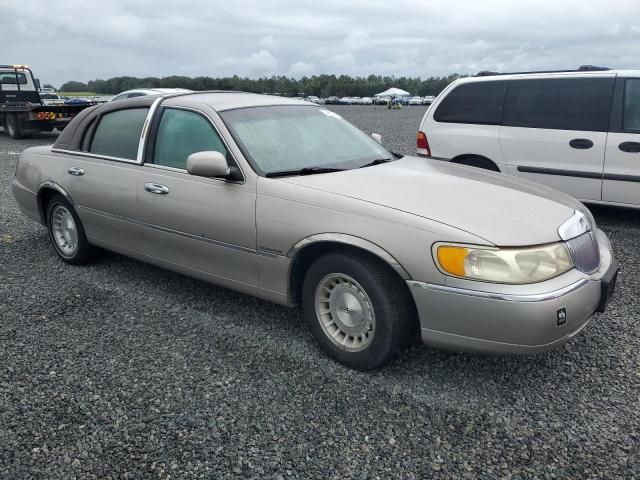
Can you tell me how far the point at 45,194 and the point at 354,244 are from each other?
3436 mm

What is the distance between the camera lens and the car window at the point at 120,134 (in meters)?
4.32

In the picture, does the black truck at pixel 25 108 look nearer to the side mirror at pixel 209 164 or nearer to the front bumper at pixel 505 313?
the side mirror at pixel 209 164

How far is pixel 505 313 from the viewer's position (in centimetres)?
269

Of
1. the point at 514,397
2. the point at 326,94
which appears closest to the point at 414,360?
the point at 514,397

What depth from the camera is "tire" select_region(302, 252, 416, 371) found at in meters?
2.98

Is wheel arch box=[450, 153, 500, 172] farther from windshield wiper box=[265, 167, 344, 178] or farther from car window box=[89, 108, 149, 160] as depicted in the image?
car window box=[89, 108, 149, 160]

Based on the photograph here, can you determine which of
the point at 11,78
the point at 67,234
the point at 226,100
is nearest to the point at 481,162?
the point at 226,100

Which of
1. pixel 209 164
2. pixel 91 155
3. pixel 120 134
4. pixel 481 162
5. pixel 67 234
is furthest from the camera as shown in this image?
pixel 481 162

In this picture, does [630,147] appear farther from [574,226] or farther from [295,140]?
[295,140]

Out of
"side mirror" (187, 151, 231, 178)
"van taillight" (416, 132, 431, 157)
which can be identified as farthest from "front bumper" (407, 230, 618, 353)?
"van taillight" (416, 132, 431, 157)

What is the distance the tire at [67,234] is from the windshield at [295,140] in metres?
1.92

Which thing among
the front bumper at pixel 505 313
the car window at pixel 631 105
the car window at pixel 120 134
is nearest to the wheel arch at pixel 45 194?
the car window at pixel 120 134

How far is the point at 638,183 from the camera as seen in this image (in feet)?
19.4

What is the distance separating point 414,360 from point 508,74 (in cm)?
473
